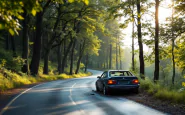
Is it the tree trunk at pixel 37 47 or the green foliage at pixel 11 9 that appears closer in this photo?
the green foliage at pixel 11 9

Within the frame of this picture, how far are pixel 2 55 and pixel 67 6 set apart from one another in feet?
33.9

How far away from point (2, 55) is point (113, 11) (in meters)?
17.6

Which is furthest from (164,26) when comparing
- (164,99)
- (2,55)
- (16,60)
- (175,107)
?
(2,55)

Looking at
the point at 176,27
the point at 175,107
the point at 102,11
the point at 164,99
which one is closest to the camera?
the point at 175,107

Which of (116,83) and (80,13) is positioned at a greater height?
(80,13)

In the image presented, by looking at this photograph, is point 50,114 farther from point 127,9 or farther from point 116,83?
point 127,9

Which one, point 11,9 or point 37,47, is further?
point 37,47

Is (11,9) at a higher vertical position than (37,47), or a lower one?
lower

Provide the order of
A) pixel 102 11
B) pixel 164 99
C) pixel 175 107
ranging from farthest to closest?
pixel 102 11, pixel 164 99, pixel 175 107

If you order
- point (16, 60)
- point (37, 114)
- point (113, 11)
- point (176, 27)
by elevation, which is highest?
point (113, 11)

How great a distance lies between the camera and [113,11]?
18328mm

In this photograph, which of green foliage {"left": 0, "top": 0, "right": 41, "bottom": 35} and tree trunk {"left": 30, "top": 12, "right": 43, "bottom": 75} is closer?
green foliage {"left": 0, "top": 0, "right": 41, "bottom": 35}

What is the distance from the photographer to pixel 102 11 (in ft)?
106

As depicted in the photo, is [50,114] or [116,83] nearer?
[50,114]
